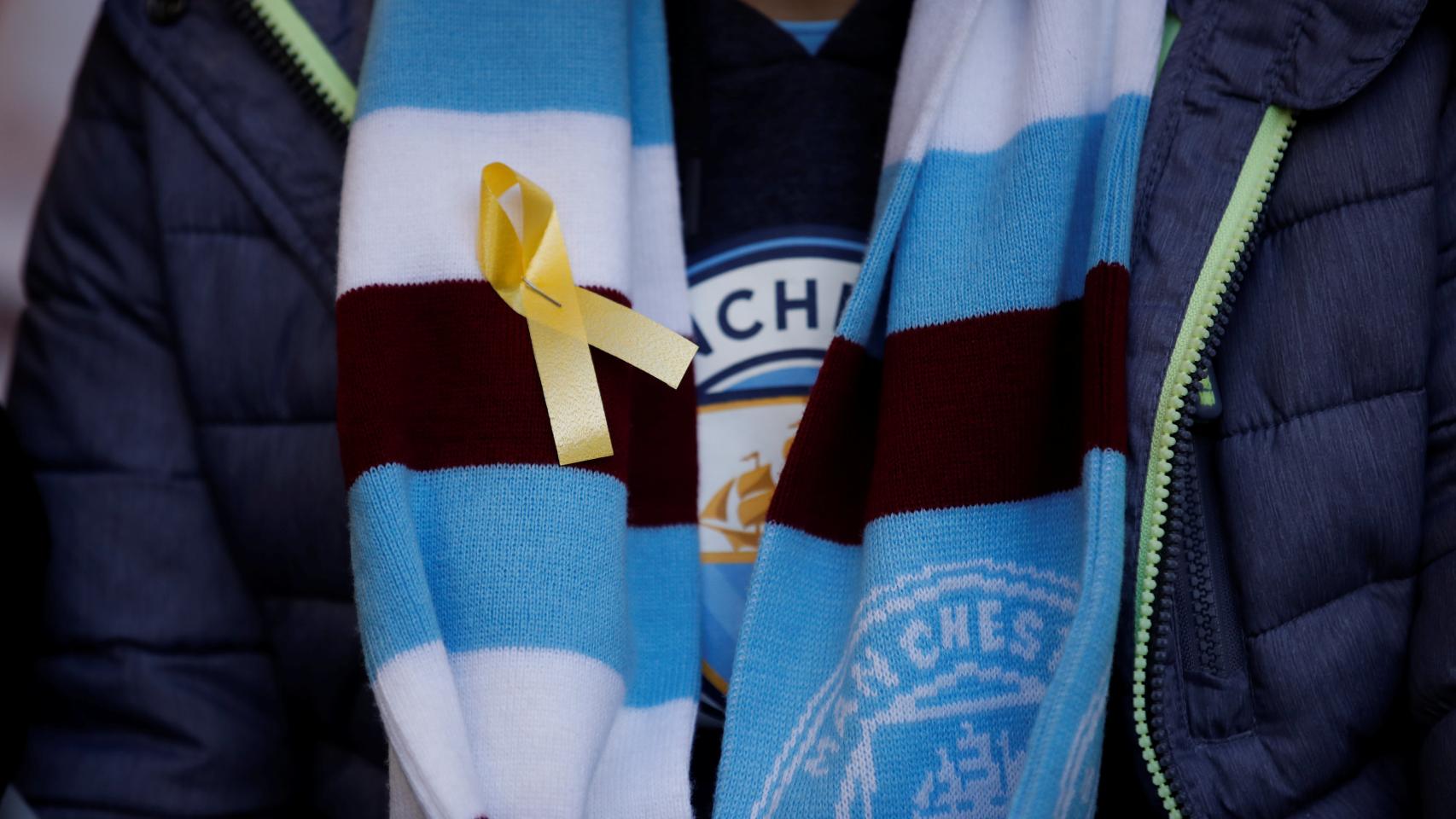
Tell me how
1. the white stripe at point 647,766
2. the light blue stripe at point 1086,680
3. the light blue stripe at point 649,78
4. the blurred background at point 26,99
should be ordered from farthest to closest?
the blurred background at point 26,99 < the light blue stripe at point 649,78 < the white stripe at point 647,766 < the light blue stripe at point 1086,680

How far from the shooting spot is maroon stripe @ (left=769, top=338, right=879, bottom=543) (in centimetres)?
63

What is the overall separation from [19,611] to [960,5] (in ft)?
2.32

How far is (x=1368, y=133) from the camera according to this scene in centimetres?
59

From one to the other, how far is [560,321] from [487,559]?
14 centimetres

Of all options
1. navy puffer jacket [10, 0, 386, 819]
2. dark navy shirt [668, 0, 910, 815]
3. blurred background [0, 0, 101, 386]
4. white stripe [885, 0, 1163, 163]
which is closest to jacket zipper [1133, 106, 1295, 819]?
white stripe [885, 0, 1163, 163]

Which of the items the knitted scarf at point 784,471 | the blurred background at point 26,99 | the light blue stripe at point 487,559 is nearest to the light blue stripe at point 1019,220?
the knitted scarf at point 784,471

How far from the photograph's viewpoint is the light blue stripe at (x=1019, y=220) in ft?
1.97

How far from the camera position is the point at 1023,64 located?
0.67m

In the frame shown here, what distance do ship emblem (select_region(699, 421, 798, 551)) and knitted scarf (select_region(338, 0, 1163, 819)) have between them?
0.02m

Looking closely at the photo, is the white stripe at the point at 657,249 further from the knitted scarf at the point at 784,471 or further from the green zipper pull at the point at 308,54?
the green zipper pull at the point at 308,54

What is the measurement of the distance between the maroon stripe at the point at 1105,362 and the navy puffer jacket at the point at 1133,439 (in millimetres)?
20

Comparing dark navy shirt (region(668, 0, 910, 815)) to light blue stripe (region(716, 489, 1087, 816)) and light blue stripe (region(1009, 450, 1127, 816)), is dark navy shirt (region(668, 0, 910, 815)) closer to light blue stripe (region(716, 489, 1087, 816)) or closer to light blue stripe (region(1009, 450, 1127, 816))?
light blue stripe (region(716, 489, 1087, 816))

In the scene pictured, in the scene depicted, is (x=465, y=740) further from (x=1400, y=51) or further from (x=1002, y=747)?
(x=1400, y=51)

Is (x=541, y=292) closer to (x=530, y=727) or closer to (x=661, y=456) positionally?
(x=661, y=456)
